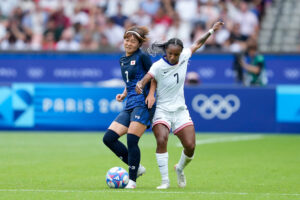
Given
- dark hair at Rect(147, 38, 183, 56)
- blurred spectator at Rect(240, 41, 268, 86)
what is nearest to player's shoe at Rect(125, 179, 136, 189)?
dark hair at Rect(147, 38, 183, 56)

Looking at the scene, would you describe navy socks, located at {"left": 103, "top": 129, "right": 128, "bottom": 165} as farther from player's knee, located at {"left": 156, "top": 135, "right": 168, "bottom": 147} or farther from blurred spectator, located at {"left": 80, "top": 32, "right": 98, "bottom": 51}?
blurred spectator, located at {"left": 80, "top": 32, "right": 98, "bottom": 51}

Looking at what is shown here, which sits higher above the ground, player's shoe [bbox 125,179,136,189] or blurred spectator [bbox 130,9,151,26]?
player's shoe [bbox 125,179,136,189]

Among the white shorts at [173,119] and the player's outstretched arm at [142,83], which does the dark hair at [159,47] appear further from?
the white shorts at [173,119]

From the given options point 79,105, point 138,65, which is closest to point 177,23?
point 79,105

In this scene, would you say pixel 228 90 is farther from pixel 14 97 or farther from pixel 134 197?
pixel 134 197

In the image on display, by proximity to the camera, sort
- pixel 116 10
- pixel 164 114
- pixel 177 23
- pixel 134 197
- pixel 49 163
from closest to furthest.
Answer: pixel 134 197, pixel 164 114, pixel 49 163, pixel 177 23, pixel 116 10

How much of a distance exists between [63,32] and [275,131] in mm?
9187

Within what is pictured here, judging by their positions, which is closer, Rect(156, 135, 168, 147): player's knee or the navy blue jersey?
Rect(156, 135, 168, 147): player's knee

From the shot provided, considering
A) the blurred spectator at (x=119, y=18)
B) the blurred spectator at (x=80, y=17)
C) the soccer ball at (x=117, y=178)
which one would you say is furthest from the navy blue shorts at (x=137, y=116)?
the blurred spectator at (x=80, y=17)

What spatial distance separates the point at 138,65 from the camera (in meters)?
9.46

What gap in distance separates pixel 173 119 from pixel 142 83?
661 millimetres

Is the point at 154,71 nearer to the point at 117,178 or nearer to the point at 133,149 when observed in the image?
the point at 133,149

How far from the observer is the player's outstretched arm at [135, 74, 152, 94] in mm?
9148

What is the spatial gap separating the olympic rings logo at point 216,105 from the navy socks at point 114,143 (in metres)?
9.75
